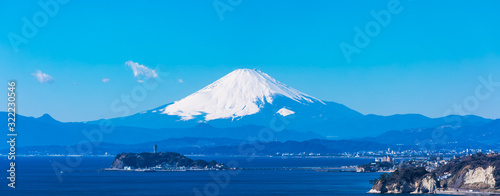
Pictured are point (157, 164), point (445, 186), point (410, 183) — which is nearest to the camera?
point (410, 183)

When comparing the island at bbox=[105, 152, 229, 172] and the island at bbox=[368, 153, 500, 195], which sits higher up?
the island at bbox=[105, 152, 229, 172]

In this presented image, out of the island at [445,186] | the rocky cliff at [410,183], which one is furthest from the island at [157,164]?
the rocky cliff at [410,183]

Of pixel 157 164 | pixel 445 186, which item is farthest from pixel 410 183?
pixel 157 164

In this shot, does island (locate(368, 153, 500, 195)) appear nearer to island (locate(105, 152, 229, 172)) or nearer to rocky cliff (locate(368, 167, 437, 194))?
rocky cliff (locate(368, 167, 437, 194))

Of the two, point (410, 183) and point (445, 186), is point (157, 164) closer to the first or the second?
point (445, 186)

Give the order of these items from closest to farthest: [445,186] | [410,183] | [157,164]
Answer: [410,183] → [445,186] → [157,164]

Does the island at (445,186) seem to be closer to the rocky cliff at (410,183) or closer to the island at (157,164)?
the rocky cliff at (410,183)

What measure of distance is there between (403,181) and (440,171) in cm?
2146

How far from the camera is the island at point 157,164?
515 ft

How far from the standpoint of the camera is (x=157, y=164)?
530 feet

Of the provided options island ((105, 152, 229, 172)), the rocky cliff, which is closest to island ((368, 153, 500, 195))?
the rocky cliff

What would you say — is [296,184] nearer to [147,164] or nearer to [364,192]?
[364,192]

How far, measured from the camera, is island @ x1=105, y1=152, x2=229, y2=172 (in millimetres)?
156875

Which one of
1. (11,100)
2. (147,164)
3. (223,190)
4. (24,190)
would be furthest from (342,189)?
(147,164)
